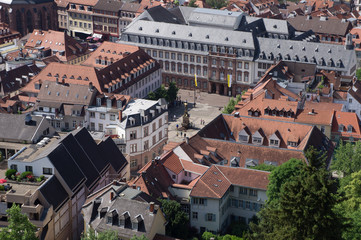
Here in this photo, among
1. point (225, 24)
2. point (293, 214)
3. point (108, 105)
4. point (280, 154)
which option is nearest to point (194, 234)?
point (280, 154)

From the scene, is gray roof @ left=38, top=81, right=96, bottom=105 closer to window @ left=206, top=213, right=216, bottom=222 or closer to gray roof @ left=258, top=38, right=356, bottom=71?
window @ left=206, top=213, right=216, bottom=222

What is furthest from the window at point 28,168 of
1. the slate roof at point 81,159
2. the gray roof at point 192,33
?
the gray roof at point 192,33

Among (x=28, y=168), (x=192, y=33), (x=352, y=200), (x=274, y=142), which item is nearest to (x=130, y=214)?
(x=28, y=168)

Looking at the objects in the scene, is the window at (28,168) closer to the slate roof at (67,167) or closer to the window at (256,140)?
the slate roof at (67,167)

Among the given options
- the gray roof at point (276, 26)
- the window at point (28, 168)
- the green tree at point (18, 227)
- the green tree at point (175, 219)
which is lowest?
the green tree at point (175, 219)

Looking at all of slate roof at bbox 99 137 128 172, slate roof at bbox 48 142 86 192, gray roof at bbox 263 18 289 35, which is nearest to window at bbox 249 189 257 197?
slate roof at bbox 99 137 128 172

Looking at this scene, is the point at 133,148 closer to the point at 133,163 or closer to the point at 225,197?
the point at 133,163
